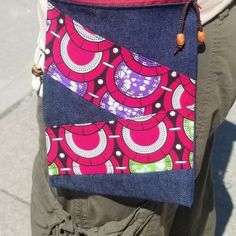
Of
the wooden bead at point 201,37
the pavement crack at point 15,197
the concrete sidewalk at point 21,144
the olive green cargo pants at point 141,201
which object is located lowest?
the pavement crack at point 15,197

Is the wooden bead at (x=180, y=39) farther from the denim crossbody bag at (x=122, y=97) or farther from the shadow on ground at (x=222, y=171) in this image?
the shadow on ground at (x=222, y=171)

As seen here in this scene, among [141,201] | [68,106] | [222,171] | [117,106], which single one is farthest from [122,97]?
[222,171]

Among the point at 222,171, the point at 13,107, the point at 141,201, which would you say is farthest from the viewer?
the point at 13,107

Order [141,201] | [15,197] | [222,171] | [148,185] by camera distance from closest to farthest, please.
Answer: [148,185] → [141,201] → [15,197] → [222,171]

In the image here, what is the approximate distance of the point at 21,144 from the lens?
303cm

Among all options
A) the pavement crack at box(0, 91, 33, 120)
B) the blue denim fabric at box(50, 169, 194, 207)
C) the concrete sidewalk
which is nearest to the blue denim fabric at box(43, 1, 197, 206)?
the blue denim fabric at box(50, 169, 194, 207)

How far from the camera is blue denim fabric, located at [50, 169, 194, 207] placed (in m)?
1.48

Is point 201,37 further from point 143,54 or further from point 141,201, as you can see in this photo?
point 141,201

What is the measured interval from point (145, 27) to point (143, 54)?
62mm

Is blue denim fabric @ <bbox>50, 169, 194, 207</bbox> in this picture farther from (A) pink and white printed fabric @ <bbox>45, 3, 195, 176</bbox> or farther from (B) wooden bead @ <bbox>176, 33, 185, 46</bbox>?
(B) wooden bead @ <bbox>176, 33, 185, 46</bbox>

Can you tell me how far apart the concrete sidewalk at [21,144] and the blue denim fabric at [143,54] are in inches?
46.6

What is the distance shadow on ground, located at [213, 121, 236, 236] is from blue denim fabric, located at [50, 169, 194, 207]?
1.23 meters

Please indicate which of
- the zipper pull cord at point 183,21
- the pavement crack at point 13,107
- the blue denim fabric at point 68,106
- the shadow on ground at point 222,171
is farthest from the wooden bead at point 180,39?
the pavement crack at point 13,107

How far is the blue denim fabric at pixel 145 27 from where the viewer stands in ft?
4.43
